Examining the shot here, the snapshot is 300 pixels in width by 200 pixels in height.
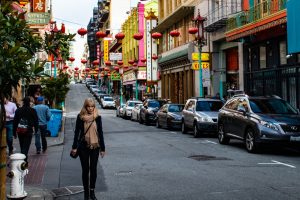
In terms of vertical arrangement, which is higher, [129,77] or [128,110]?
[129,77]

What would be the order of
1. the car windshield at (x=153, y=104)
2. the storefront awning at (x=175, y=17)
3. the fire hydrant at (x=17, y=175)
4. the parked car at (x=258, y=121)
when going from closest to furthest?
1. the fire hydrant at (x=17, y=175)
2. the parked car at (x=258, y=121)
3. the car windshield at (x=153, y=104)
4. the storefront awning at (x=175, y=17)

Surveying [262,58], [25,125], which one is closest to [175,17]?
[262,58]

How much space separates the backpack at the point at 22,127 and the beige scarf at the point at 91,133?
16.1 feet

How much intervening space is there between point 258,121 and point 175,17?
3099cm

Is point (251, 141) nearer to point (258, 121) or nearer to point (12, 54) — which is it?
point (258, 121)

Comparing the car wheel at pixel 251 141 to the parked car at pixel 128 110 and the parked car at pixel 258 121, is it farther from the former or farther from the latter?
the parked car at pixel 128 110

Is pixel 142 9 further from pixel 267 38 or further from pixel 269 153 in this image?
pixel 269 153

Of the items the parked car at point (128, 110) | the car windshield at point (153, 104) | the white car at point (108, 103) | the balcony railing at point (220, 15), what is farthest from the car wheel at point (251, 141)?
the white car at point (108, 103)

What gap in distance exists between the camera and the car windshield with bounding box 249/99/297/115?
51.4 feet

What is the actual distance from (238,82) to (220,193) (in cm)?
2365

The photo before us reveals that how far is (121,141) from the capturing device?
19.5 m

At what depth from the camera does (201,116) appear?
21.0 meters

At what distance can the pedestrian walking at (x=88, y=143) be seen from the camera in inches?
319

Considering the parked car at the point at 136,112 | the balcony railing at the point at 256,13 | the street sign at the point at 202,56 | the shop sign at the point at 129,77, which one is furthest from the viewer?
the shop sign at the point at 129,77
